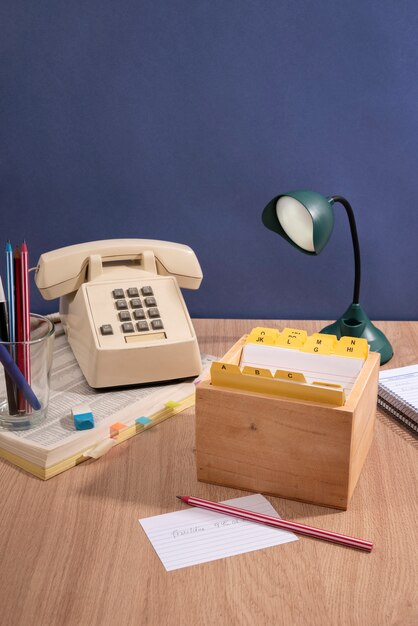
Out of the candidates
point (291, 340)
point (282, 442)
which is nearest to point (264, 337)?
point (291, 340)

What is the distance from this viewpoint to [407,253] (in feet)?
4.99

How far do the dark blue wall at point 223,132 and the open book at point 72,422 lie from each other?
37 cm

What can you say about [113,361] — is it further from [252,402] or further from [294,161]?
[294,161]

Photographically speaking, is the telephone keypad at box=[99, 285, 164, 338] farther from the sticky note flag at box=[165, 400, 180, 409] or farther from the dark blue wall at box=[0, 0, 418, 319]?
the dark blue wall at box=[0, 0, 418, 319]

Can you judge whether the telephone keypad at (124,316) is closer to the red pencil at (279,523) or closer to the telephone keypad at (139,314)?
the telephone keypad at (139,314)

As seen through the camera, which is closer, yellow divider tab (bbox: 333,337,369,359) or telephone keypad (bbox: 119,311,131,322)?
yellow divider tab (bbox: 333,337,369,359)

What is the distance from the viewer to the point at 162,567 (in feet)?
2.50

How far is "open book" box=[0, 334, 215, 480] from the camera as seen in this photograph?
3.09 ft

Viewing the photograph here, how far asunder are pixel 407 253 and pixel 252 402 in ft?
2.58

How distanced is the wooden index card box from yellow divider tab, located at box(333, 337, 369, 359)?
25mm

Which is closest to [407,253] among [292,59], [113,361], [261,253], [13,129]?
[261,253]

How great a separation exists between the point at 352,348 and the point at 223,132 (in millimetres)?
675

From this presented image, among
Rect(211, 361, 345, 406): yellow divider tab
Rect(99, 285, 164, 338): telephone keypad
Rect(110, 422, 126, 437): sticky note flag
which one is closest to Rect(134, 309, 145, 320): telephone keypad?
Rect(99, 285, 164, 338): telephone keypad

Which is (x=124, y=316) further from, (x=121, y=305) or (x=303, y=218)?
(x=303, y=218)
